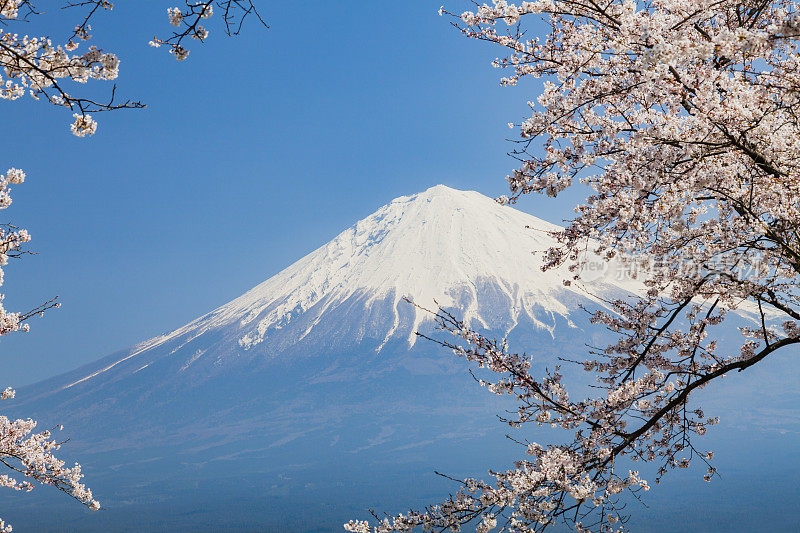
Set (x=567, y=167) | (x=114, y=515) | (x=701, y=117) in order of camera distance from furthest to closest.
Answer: (x=114, y=515) → (x=567, y=167) → (x=701, y=117)

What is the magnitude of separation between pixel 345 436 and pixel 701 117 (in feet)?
551

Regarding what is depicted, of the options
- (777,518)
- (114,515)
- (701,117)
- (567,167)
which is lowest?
(777,518)

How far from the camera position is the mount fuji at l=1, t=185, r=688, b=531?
15000cm

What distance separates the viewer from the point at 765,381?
195125mm

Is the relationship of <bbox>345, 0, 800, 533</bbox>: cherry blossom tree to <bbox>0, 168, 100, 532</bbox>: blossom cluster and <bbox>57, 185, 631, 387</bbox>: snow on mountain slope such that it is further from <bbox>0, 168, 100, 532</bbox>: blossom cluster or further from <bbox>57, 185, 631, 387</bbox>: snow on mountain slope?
<bbox>57, 185, 631, 387</bbox>: snow on mountain slope

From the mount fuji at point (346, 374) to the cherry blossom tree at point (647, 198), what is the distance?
13539 cm

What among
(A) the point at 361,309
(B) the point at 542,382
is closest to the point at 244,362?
(A) the point at 361,309

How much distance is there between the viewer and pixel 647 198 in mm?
3467

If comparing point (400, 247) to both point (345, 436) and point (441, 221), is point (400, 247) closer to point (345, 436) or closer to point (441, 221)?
point (441, 221)

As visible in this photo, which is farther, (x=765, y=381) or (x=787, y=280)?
(x=765, y=381)

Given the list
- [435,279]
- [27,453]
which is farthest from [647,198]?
[435,279]

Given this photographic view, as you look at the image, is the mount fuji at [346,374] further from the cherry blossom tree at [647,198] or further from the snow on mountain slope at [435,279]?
the cherry blossom tree at [647,198]

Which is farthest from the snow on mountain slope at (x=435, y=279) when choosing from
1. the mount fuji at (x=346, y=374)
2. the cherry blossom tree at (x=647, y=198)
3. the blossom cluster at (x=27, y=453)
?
Answer: the cherry blossom tree at (x=647, y=198)

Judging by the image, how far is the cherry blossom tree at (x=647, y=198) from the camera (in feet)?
9.75
